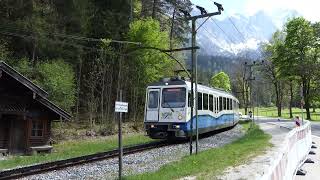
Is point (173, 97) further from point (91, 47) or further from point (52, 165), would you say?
point (91, 47)

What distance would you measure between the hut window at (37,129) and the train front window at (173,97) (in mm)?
6637

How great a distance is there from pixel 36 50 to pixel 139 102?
1271cm

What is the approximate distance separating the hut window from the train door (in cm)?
573

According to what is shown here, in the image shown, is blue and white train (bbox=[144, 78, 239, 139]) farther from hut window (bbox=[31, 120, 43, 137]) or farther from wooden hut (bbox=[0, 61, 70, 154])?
hut window (bbox=[31, 120, 43, 137])

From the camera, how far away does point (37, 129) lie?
23.5m

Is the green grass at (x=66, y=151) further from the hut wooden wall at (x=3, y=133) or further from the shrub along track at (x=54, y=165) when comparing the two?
the hut wooden wall at (x=3, y=133)

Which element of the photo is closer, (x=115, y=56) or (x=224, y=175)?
(x=224, y=175)

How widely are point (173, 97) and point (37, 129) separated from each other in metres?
7.34

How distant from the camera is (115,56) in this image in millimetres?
34812

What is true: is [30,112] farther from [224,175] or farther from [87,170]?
[224,175]

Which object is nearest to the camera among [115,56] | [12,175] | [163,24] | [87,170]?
[12,175]

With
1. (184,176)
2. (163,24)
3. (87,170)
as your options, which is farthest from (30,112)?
(163,24)

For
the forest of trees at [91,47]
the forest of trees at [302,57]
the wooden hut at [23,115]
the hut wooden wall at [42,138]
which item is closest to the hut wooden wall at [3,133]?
the wooden hut at [23,115]

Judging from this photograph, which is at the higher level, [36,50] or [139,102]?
[36,50]
